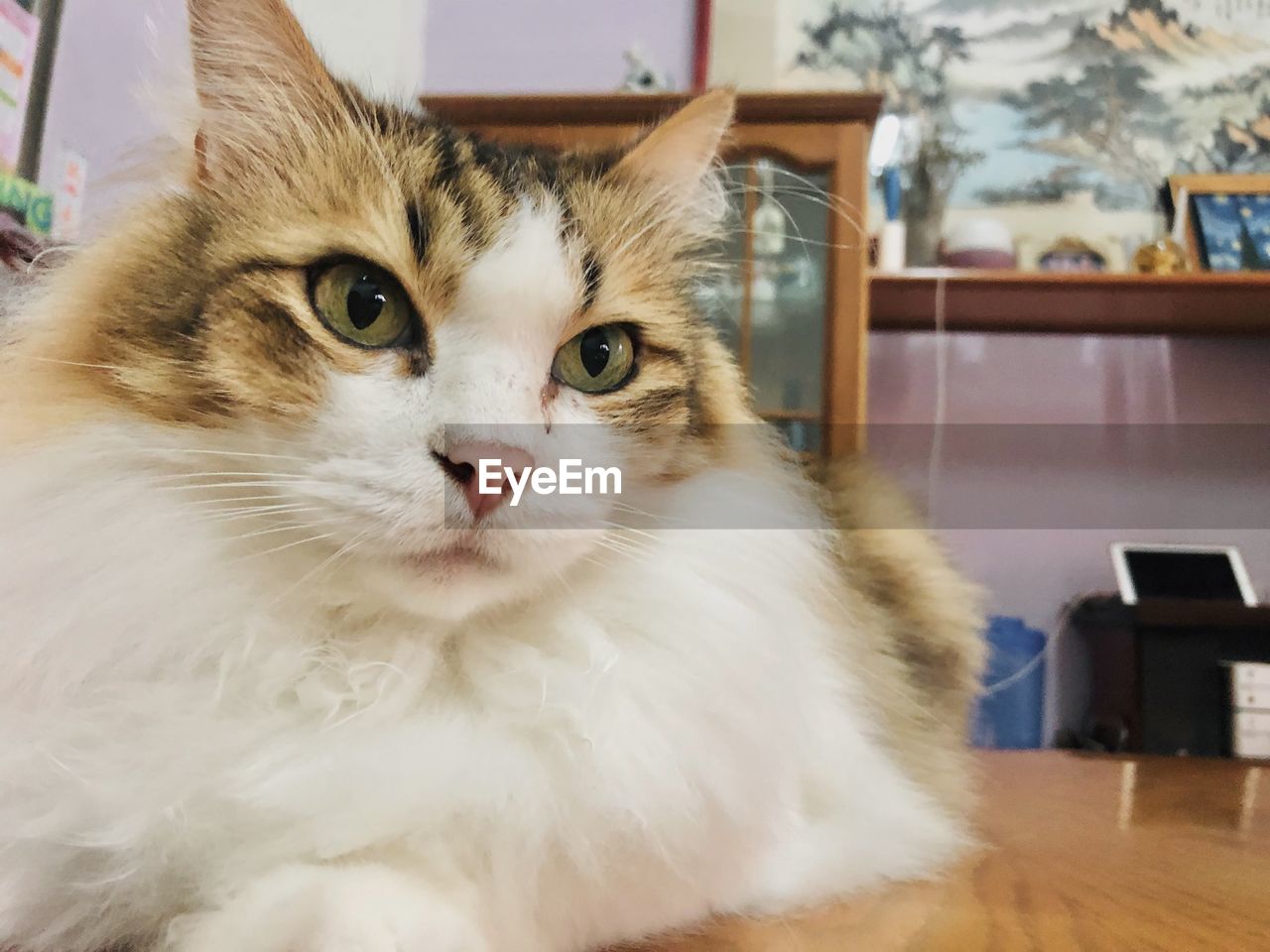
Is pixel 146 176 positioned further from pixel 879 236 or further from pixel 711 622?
pixel 879 236

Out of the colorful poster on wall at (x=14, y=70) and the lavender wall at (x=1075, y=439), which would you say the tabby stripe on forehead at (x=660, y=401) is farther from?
the lavender wall at (x=1075, y=439)

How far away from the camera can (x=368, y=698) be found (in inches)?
22.7

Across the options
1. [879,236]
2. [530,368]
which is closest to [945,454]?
[879,236]

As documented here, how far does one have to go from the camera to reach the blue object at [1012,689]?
228 cm

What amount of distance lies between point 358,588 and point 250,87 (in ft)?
1.43

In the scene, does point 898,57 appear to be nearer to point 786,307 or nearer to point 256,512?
point 786,307

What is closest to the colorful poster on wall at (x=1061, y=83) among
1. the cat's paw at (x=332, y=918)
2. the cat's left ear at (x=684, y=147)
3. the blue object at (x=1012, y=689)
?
the blue object at (x=1012, y=689)

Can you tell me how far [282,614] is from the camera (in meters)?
0.59

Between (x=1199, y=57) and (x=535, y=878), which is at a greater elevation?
(x=1199, y=57)

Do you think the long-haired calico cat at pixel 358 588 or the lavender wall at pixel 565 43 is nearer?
the long-haired calico cat at pixel 358 588

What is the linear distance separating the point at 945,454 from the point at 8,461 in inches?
91.6

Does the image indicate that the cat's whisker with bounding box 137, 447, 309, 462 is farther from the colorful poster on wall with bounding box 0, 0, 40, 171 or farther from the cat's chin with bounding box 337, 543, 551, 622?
the colorful poster on wall with bounding box 0, 0, 40, 171

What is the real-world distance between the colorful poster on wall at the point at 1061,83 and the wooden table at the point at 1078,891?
69.7 inches

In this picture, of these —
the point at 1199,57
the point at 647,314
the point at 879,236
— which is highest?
the point at 1199,57
